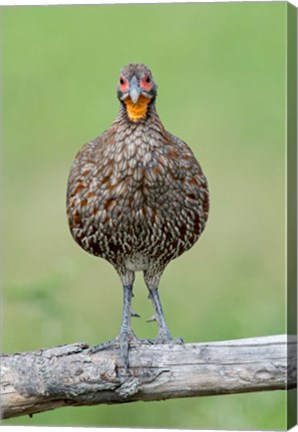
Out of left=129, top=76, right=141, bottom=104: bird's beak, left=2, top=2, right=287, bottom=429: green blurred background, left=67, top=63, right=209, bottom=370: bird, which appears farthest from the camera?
left=2, top=2, right=287, bottom=429: green blurred background

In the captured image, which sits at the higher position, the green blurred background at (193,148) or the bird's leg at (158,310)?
the green blurred background at (193,148)

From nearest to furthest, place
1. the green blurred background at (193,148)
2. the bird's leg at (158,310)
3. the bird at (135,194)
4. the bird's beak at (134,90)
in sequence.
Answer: the bird's beak at (134,90)
the bird at (135,194)
the green blurred background at (193,148)
the bird's leg at (158,310)

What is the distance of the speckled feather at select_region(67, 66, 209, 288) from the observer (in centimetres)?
762

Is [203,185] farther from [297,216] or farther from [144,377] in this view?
[144,377]

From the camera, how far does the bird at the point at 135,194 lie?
25.0 feet

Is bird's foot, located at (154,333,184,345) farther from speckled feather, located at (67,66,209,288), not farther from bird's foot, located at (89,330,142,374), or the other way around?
speckled feather, located at (67,66,209,288)

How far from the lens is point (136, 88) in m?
7.45

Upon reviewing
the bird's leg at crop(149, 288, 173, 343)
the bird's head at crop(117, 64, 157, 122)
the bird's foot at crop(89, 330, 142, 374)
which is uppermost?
the bird's head at crop(117, 64, 157, 122)

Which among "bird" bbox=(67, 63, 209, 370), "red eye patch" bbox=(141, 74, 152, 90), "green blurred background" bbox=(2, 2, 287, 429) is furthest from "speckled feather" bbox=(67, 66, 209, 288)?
"green blurred background" bbox=(2, 2, 287, 429)

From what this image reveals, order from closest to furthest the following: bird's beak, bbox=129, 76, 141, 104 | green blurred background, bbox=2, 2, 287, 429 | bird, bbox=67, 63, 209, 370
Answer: bird's beak, bbox=129, 76, 141, 104 < bird, bbox=67, 63, 209, 370 < green blurred background, bbox=2, 2, 287, 429

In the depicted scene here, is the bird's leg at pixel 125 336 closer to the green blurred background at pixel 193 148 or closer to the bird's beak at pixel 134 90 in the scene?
the green blurred background at pixel 193 148

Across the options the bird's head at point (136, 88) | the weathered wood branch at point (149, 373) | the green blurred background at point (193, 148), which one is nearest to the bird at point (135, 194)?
the bird's head at point (136, 88)

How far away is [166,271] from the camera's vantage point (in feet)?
27.0

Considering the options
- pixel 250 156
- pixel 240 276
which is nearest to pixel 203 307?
pixel 240 276
